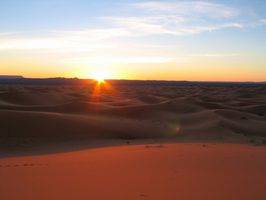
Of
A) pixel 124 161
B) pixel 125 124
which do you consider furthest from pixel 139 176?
pixel 125 124

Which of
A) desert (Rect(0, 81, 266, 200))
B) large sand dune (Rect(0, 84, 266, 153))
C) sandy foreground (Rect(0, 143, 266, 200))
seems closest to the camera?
sandy foreground (Rect(0, 143, 266, 200))

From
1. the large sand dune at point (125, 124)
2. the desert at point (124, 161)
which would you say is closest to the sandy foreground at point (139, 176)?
the desert at point (124, 161)

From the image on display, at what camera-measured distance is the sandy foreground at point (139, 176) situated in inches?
173

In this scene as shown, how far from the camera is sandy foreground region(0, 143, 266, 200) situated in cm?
438

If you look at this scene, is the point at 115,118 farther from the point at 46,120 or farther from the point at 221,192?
the point at 221,192

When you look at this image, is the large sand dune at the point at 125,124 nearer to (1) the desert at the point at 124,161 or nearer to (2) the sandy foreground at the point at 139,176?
(1) the desert at the point at 124,161

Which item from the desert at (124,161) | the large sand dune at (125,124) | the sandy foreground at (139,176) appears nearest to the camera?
the sandy foreground at (139,176)

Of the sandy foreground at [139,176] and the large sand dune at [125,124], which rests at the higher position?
the sandy foreground at [139,176]

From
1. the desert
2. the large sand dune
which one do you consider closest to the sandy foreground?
the desert

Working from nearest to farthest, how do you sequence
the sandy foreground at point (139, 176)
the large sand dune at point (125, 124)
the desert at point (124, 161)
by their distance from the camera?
the sandy foreground at point (139, 176)
the desert at point (124, 161)
the large sand dune at point (125, 124)

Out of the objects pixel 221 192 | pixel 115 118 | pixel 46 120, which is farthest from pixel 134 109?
pixel 221 192

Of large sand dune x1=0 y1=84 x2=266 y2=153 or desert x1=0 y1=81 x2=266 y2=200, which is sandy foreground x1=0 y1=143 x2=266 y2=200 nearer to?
desert x1=0 y1=81 x2=266 y2=200

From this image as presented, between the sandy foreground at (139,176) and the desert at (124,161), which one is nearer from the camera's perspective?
the sandy foreground at (139,176)

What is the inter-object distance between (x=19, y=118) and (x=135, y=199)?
825cm
